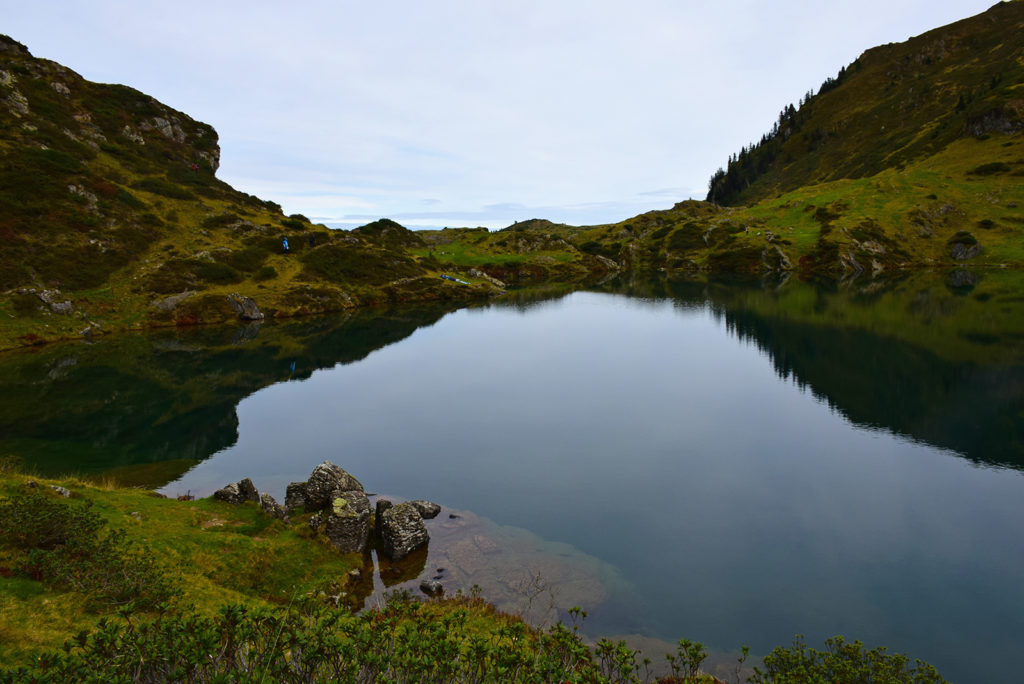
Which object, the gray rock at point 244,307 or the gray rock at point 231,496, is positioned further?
the gray rock at point 244,307

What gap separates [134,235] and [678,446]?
104 metres

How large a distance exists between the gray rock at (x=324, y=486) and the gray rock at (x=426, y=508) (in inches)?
145

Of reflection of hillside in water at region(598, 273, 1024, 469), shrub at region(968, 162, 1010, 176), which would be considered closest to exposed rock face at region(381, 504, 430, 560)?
reflection of hillside in water at region(598, 273, 1024, 469)

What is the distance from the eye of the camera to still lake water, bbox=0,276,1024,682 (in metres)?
22.0

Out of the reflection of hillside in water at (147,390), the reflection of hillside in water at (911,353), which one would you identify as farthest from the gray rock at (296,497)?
the reflection of hillside in water at (911,353)

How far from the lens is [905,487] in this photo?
31.0 meters

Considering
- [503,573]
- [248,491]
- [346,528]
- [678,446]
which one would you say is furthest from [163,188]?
[503,573]

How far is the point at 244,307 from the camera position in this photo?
304 ft

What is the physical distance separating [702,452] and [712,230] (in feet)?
592

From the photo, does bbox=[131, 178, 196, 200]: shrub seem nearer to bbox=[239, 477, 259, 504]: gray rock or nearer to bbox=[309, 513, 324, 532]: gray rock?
bbox=[239, 477, 259, 504]: gray rock

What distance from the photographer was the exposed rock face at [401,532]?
25.7m

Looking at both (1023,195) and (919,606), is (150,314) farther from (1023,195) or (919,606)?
(1023,195)

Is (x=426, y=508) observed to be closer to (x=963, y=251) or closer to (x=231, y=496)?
(x=231, y=496)

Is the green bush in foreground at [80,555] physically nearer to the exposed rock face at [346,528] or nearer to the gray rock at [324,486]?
the exposed rock face at [346,528]
